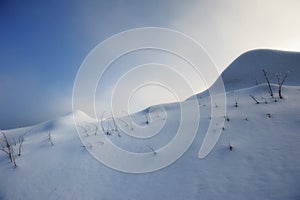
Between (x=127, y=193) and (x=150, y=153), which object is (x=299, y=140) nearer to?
(x=150, y=153)

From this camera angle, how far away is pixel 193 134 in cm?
391

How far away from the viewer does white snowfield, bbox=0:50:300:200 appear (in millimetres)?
→ 2406

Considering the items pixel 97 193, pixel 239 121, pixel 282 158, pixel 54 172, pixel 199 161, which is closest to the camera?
pixel 282 158

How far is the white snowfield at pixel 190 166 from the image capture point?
2.41 metres

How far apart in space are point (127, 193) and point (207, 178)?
1101 mm

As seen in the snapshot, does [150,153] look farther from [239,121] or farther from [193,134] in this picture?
[239,121]

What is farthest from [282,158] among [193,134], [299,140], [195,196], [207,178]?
[193,134]

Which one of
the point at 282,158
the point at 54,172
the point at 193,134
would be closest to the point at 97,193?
the point at 54,172

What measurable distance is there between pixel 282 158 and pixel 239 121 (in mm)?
1444

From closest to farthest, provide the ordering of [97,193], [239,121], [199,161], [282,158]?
[282,158], [97,193], [199,161], [239,121]

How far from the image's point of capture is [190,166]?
301 centimetres

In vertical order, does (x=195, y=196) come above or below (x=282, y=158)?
below

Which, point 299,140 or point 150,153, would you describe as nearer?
point 299,140

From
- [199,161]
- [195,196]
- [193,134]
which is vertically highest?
[193,134]
